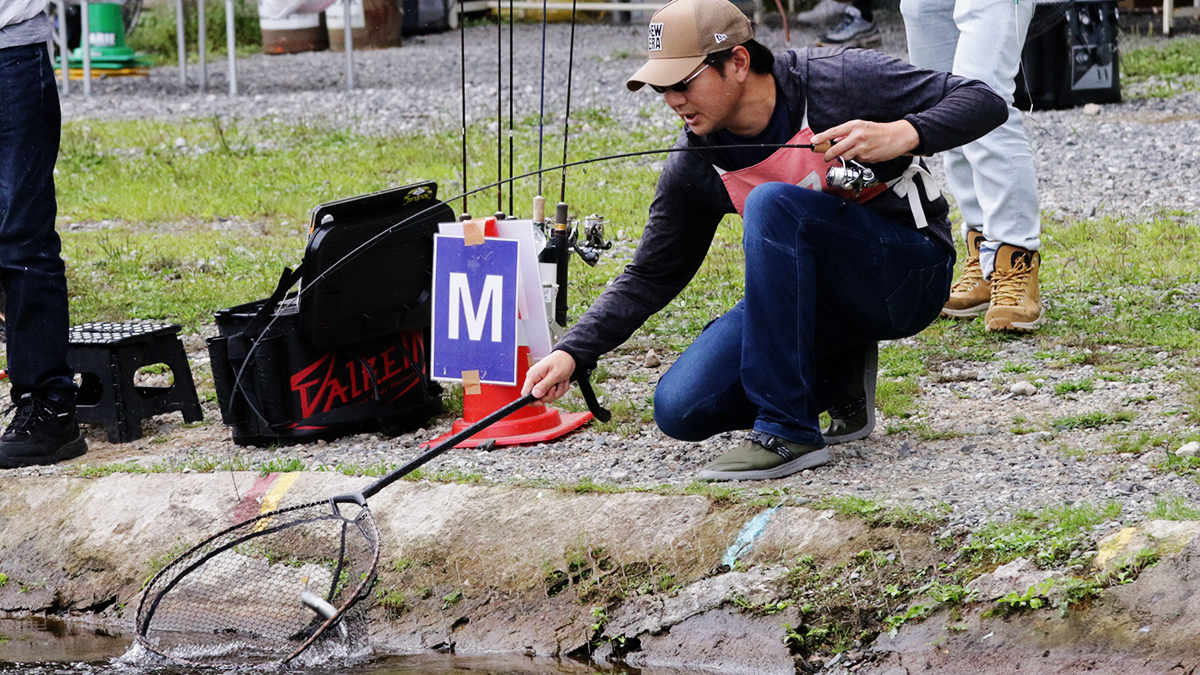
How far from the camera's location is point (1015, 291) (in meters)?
4.75

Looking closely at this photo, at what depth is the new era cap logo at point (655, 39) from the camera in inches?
128

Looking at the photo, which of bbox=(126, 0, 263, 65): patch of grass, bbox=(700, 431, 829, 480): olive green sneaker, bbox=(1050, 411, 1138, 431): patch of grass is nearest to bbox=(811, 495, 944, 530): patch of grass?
bbox=(700, 431, 829, 480): olive green sneaker

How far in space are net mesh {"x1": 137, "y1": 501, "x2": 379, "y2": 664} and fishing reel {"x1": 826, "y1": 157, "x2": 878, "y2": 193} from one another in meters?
1.26

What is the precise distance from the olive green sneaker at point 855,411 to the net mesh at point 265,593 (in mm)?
1237

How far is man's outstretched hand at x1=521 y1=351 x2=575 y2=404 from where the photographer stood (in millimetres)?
3357

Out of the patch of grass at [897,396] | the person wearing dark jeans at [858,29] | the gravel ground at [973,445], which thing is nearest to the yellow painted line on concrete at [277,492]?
the gravel ground at [973,445]

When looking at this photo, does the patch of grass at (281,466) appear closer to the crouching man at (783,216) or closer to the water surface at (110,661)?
the water surface at (110,661)

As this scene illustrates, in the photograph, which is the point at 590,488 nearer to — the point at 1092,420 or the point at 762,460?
the point at 762,460

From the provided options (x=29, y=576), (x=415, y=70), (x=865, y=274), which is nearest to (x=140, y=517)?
(x=29, y=576)

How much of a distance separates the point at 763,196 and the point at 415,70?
35.8ft

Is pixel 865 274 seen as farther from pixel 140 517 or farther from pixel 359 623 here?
pixel 140 517

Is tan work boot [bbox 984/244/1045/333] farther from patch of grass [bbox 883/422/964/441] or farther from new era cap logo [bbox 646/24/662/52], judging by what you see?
new era cap logo [bbox 646/24/662/52]

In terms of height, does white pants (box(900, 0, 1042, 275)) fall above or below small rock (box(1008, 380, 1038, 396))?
above

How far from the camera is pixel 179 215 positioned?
792 cm
